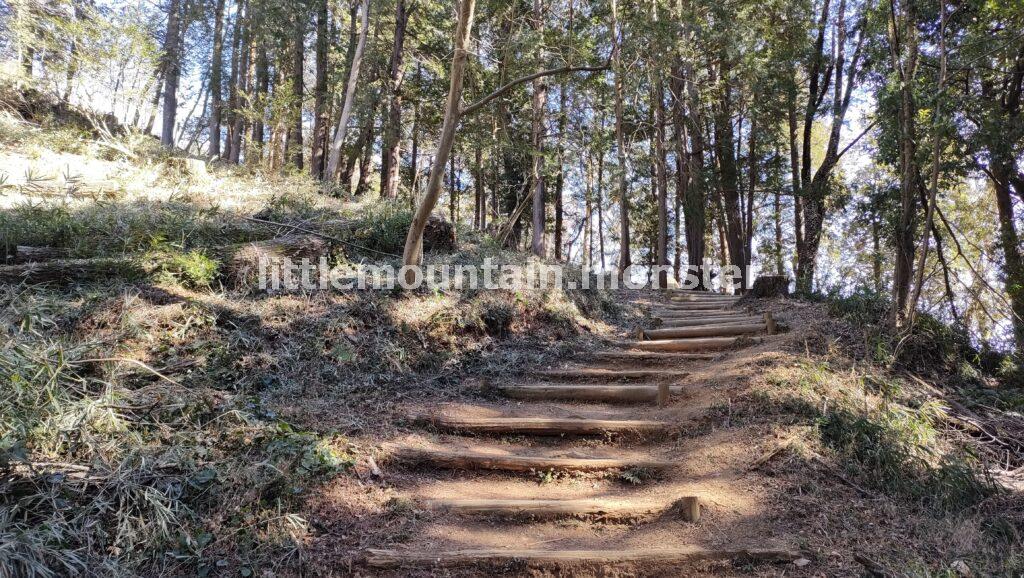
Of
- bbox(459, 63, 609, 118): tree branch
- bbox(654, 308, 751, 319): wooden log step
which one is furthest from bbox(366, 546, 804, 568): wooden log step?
bbox(654, 308, 751, 319): wooden log step

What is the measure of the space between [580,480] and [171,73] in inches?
647

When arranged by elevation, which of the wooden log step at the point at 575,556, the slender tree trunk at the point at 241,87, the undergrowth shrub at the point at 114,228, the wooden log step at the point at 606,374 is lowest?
the wooden log step at the point at 575,556

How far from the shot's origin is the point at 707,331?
20.3 ft

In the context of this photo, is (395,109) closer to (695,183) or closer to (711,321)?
(695,183)

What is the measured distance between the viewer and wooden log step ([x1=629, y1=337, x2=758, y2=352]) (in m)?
5.63

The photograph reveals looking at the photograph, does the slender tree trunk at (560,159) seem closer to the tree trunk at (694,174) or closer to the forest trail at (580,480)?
the tree trunk at (694,174)

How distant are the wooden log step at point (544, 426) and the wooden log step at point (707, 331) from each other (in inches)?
104

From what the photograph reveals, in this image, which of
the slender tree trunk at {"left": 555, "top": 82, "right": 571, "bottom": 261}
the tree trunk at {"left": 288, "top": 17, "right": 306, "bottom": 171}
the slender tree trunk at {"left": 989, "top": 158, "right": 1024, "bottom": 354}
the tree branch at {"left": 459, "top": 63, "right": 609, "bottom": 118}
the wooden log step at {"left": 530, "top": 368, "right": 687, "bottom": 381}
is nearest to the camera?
the tree branch at {"left": 459, "top": 63, "right": 609, "bottom": 118}

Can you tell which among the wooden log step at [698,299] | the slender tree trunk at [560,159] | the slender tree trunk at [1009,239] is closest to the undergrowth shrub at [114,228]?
the slender tree trunk at [560,159]

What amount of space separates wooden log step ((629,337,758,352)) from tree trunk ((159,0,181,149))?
45.6 ft

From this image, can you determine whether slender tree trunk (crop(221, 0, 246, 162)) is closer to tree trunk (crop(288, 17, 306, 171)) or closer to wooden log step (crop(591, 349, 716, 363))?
tree trunk (crop(288, 17, 306, 171))

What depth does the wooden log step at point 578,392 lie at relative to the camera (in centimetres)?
453

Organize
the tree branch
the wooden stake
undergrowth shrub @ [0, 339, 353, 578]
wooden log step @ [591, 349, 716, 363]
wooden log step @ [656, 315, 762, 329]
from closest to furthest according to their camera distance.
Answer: undergrowth shrub @ [0, 339, 353, 578] < the wooden stake < the tree branch < wooden log step @ [591, 349, 716, 363] < wooden log step @ [656, 315, 762, 329]

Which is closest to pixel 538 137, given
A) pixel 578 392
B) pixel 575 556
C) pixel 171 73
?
pixel 578 392
